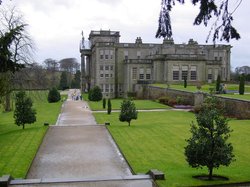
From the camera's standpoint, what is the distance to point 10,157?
1916cm

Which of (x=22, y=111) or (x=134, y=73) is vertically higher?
(x=134, y=73)

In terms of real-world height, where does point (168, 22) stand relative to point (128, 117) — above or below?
above

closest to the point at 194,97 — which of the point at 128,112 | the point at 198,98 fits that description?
the point at 198,98

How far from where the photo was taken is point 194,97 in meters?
46.1

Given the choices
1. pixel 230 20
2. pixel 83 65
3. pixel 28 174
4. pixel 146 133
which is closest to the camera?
pixel 230 20

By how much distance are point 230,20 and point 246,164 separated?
9.60 metres

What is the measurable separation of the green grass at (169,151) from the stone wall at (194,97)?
386 centimetres

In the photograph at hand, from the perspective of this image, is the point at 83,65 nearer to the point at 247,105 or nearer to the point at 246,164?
the point at 247,105

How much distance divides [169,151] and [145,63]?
53.8 m

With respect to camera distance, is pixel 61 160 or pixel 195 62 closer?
pixel 61 160

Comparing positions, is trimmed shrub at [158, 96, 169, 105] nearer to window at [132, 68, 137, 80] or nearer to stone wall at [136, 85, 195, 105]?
stone wall at [136, 85, 195, 105]

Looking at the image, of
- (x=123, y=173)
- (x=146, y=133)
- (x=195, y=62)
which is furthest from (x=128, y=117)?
(x=195, y=62)

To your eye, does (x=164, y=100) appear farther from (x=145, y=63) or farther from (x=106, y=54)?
(x=106, y=54)

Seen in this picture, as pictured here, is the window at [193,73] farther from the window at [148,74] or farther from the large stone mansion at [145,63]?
the window at [148,74]
